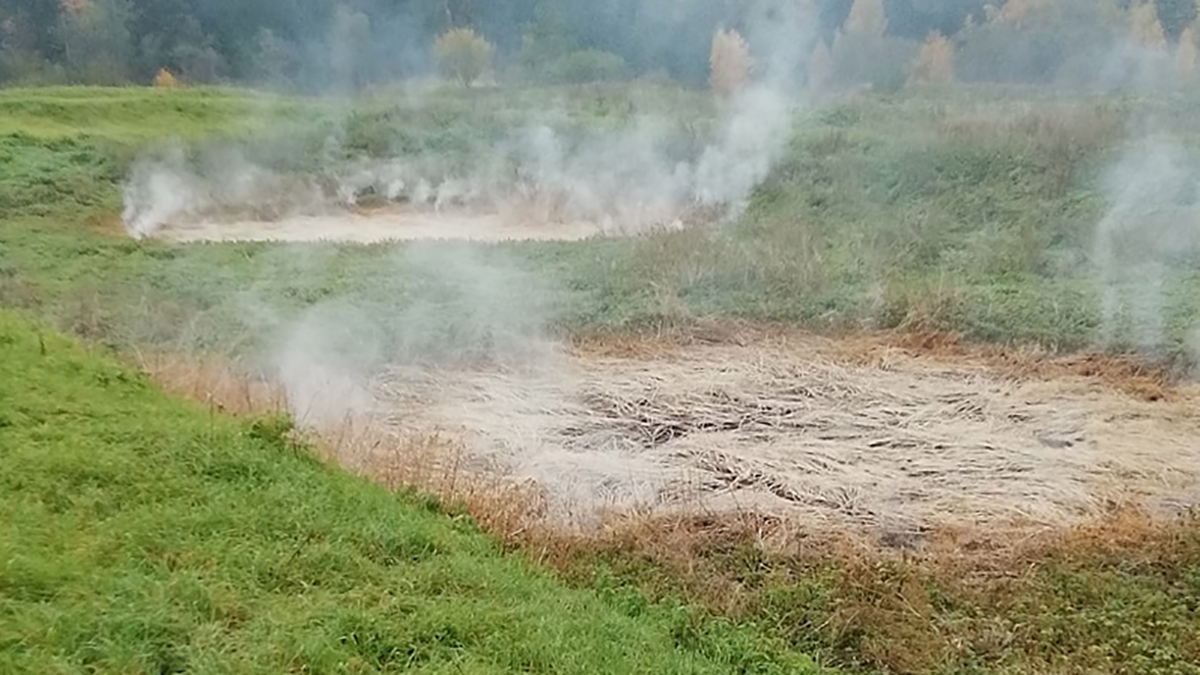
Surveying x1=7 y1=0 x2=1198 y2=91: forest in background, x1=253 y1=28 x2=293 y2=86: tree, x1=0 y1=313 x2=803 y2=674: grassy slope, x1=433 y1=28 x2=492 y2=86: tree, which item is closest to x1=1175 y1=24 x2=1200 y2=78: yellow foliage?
x1=7 y1=0 x2=1198 y2=91: forest in background

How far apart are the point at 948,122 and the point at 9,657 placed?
11.9 meters

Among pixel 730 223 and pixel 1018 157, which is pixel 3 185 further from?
pixel 1018 157

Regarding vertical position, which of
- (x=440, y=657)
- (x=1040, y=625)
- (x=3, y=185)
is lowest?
(x=1040, y=625)

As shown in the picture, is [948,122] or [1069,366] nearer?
[1069,366]

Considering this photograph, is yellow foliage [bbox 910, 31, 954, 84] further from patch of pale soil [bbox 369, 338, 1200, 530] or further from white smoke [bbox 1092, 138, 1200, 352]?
patch of pale soil [bbox 369, 338, 1200, 530]

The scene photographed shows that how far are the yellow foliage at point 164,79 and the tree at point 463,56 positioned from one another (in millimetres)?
4196

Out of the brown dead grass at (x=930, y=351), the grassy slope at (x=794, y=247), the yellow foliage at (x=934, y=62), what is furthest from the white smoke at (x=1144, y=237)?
the yellow foliage at (x=934, y=62)

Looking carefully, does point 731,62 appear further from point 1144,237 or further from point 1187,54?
point 1144,237

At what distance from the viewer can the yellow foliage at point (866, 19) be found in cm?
1556

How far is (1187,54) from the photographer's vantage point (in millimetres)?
13820

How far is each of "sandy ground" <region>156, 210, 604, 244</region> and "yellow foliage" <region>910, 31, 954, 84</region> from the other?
6069 millimetres

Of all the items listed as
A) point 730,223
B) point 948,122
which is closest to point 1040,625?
point 730,223

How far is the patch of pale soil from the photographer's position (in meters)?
5.86

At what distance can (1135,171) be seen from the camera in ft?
35.7
